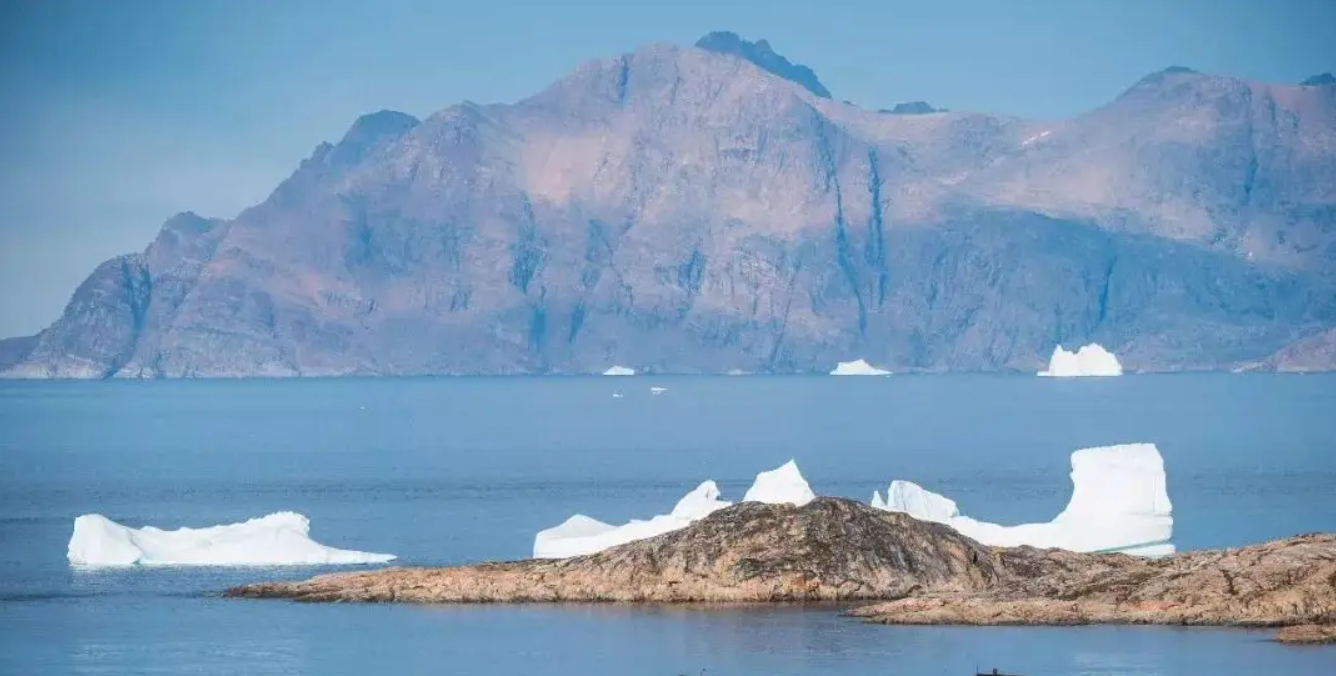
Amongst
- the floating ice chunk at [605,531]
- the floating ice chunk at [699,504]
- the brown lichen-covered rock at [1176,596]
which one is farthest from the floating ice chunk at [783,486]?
the brown lichen-covered rock at [1176,596]

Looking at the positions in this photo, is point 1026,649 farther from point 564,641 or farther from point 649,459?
point 649,459

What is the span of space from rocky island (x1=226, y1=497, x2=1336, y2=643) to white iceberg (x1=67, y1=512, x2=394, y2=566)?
9962 millimetres

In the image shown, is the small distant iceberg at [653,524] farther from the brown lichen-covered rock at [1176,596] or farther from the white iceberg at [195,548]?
the brown lichen-covered rock at [1176,596]

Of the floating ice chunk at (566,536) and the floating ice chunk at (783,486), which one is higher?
the floating ice chunk at (783,486)

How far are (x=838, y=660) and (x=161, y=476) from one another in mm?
87035

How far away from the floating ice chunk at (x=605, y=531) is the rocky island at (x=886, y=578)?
859cm

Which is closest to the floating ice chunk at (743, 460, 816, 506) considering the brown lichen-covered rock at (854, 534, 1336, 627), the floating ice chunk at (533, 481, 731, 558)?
the floating ice chunk at (533, 481, 731, 558)

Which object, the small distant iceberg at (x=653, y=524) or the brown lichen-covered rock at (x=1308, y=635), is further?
the small distant iceberg at (x=653, y=524)

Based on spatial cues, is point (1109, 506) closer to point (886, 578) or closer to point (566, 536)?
point (566, 536)

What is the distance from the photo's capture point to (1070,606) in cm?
4466

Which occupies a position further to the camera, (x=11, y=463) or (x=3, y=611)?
(x=11, y=463)

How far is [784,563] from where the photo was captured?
48438mm

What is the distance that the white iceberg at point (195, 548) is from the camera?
63188 mm

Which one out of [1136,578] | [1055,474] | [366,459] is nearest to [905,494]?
[1136,578]
